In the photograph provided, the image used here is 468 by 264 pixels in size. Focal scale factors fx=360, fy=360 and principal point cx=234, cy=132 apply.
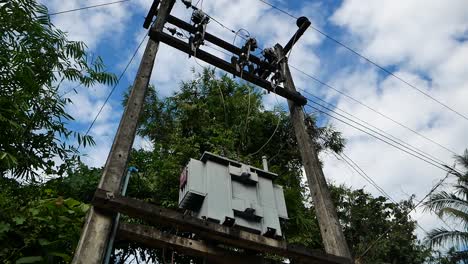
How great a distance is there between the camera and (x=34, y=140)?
4336mm

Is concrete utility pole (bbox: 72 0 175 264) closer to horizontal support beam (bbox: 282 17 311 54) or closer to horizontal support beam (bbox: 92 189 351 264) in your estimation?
horizontal support beam (bbox: 92 189 351 264)

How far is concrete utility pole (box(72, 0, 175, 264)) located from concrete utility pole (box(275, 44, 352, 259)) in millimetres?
2082

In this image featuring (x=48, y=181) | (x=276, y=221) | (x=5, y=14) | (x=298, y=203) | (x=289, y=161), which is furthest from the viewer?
(x=289, y=161)

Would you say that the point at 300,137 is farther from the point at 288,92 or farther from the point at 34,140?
the point at 34,140

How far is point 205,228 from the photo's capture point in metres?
2.80

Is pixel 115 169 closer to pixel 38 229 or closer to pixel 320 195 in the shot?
pixel 38 229

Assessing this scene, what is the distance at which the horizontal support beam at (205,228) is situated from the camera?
254cm

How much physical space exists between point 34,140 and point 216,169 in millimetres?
2419

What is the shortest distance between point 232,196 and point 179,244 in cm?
67

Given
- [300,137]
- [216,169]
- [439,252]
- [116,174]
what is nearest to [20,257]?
[116,174]

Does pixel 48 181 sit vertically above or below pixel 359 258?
below

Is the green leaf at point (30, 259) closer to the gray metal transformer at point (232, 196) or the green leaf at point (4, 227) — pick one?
the green leaf at point (4, 227)

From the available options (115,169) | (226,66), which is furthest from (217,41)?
(115,169)

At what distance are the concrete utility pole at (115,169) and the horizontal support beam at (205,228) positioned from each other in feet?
0.31
